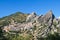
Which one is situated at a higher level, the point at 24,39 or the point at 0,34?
the point at 24,39

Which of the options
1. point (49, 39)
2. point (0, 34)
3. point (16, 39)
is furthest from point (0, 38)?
point (49, 39)

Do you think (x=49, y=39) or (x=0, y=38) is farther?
(x=49, y=39)

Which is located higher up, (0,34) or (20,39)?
(20,39)

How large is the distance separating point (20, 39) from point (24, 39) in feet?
7.19

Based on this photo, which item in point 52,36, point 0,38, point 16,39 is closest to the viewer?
point 0,38

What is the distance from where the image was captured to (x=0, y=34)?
77938mm

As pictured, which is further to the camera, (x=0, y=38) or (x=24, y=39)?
(x=24, y=39)

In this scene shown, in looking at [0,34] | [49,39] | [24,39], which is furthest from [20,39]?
[0,34]

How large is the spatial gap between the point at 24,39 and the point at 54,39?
16.9 m

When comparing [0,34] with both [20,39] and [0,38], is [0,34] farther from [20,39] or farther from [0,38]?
[20,39]

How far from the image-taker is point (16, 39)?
124 m

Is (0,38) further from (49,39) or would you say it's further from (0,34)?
(49,39)

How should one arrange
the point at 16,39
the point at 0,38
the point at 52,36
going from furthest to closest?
1. the point at 52,36
2. the point at 16,39
3. the point at 0,38

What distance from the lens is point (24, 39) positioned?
126 metres
